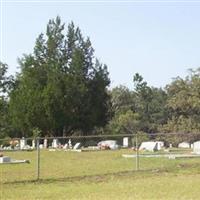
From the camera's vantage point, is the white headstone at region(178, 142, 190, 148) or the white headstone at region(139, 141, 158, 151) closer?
the white headstone at region(139, 141, 158, 151)

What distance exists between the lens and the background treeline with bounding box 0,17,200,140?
199 ft

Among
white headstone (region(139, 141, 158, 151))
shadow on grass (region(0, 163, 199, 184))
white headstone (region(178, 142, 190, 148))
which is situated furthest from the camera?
white headstone (region(178, 142, 190, 148))

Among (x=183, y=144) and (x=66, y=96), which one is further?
(x=66, y=96)

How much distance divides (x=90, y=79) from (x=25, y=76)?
8.63m

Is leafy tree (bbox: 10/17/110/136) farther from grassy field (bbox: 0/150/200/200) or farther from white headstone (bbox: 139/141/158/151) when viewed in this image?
grassy field (bbox: 0/150/200/200)

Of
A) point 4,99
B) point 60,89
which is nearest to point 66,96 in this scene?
point 60,89

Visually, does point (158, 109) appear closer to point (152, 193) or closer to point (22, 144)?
point (22, 144)

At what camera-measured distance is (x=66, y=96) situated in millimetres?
65438

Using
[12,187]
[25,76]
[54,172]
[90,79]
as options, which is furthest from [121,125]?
[12,187]

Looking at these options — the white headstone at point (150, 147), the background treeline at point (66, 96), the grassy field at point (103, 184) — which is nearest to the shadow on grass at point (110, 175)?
the grassy field at point (103, 184)

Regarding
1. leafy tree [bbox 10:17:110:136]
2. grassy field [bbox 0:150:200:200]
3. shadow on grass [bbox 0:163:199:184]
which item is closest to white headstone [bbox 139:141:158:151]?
grassy field [bbox 0:150:200:200]

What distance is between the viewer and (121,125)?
261 feet

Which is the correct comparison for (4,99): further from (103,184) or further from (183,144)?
(103,184)

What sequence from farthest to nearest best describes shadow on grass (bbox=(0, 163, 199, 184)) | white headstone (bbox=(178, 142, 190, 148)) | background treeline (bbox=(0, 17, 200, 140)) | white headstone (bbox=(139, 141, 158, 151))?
1. background treeline (bbox=(0, 17, 200, 140))
2. white headstone (bbox=(178, 142, 190, 148))
3. white headstone (bbox=(139, 141, 158, 151))
4. shadow on grass (bbox=(0, 163, 199, 184))
